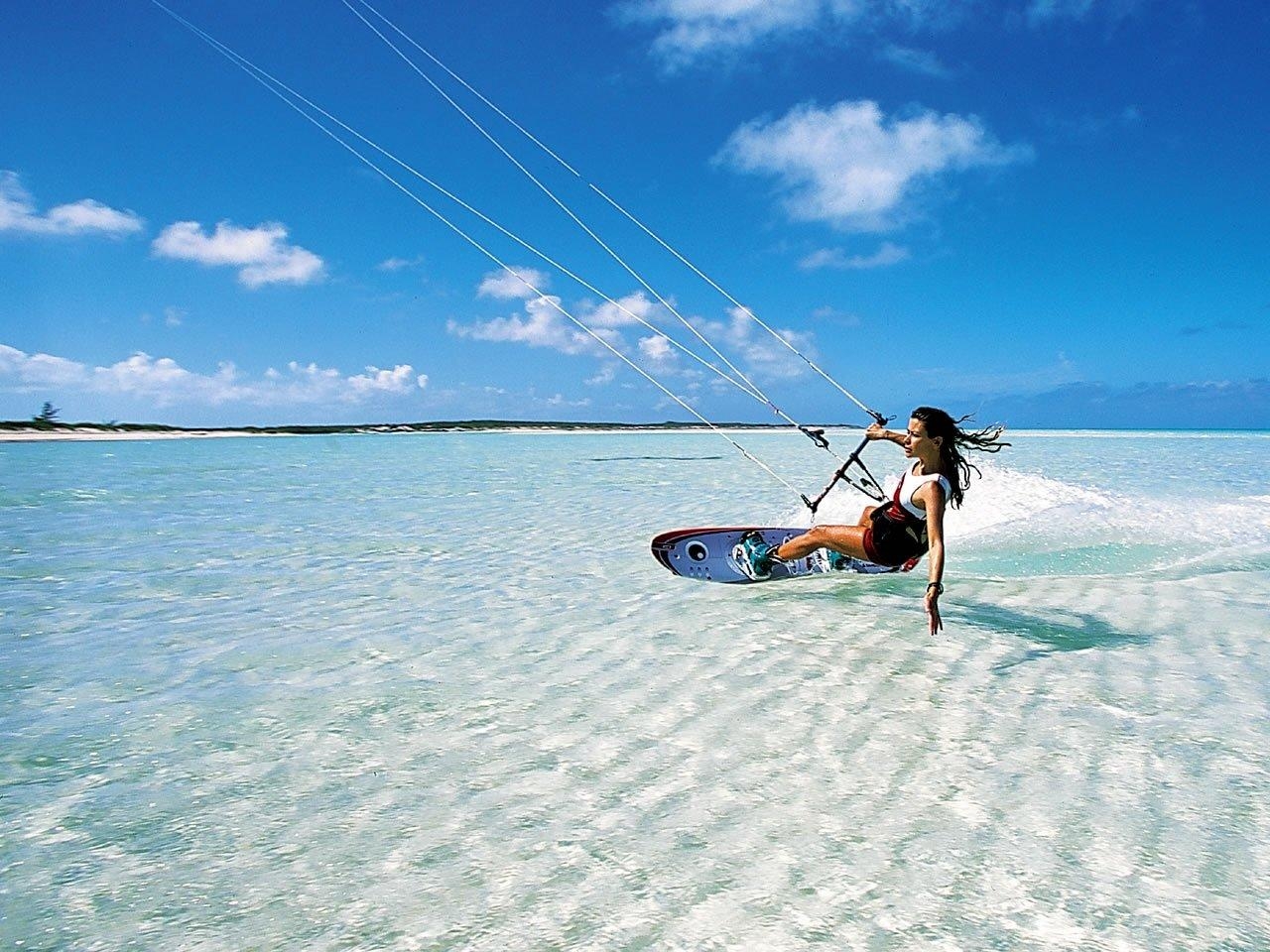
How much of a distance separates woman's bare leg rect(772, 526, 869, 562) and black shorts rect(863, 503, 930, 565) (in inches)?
4.1

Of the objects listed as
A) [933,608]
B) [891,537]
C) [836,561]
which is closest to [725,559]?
[836,561]

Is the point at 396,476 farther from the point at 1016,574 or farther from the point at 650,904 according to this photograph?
the point at 650,904

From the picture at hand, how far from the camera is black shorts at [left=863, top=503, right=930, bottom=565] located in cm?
766

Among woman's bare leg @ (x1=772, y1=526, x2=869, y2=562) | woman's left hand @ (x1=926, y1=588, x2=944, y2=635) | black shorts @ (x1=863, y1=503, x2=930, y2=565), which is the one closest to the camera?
woman's left hand @ (x1=926, y1=588, x2=944, y2=635)

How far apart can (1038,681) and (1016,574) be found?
15.2 feet

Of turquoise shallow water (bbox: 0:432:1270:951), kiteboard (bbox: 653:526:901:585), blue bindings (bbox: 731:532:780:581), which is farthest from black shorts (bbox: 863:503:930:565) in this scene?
blue bindings (bbox: 731:532:780:581)

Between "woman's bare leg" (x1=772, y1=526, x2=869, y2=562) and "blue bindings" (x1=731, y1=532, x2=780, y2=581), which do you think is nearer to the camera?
"woman's bare leg" (x1=772, y1=526, x2=869, y2=562)

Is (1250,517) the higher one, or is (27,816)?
(1250,517)

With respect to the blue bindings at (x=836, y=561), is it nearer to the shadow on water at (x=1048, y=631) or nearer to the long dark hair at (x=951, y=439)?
the shadow on water at (x=1048, y=631)

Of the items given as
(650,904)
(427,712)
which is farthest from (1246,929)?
(427,712)

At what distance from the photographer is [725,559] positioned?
394 inches

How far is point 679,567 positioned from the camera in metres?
10.2

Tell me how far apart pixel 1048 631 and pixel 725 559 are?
361cm

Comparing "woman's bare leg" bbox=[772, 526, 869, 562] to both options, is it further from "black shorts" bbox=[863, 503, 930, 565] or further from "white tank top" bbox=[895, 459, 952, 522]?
"white tank top" bbox=[895, 459, 952, 522]
